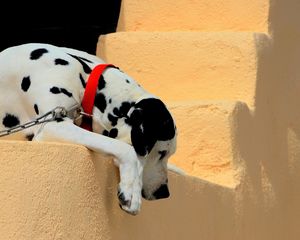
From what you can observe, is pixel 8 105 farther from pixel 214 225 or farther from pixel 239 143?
pixel 239 143

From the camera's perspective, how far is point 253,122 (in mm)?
5516

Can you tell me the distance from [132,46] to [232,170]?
1.18 metres

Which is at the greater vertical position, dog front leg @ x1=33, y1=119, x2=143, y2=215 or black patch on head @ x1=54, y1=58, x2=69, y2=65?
black patch on head @ x1=54, y1=58, x2=69, y2=65

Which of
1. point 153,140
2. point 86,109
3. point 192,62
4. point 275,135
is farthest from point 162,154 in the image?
point 275,135

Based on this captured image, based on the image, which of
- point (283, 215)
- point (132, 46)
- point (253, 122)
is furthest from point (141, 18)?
point (283, 215)

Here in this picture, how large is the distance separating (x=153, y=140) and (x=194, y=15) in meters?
2.51

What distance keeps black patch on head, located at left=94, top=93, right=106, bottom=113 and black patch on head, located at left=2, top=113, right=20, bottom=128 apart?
1.13 feet

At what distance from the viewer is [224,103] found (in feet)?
17.1

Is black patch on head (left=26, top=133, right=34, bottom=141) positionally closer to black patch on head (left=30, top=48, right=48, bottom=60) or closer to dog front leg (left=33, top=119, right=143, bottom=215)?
dog front leg (left=33, top=119, right=143, bottom=215)

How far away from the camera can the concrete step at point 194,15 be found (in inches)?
230

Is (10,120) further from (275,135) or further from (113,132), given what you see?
(275,135)

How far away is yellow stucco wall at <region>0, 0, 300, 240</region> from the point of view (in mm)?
4711

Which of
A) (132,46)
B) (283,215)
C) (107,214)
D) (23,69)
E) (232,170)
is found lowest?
(283,215)

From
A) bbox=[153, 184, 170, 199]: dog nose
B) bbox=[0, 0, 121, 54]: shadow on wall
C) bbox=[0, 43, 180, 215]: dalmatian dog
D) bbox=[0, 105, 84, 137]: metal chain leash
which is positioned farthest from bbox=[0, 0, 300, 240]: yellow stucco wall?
bbox=[0, 0, 121, 54]: shadow on wall
